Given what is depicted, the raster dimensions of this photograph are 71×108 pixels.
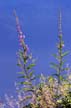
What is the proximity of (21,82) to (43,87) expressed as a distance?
43 centimetres

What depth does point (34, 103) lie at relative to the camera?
4766 millimetres

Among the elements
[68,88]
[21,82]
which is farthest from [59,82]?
[21,82]

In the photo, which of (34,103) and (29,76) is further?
(29,76)

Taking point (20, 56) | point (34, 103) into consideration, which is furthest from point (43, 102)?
point (20, 56)

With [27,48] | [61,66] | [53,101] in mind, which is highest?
[27,48]

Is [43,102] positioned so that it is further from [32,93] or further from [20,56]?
[20,56]

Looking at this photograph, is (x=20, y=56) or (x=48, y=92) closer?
(x=48, y=92)

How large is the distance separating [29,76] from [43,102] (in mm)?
626

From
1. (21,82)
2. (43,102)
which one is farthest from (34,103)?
(21,82)

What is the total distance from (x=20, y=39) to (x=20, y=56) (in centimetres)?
25

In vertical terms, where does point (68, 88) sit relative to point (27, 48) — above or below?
below

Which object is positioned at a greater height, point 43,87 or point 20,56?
point 20,56

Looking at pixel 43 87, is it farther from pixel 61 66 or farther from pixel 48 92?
pixel 61 66

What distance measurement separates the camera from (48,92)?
474cm
